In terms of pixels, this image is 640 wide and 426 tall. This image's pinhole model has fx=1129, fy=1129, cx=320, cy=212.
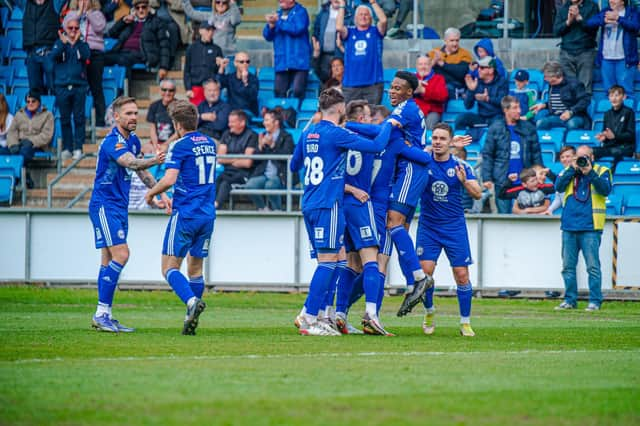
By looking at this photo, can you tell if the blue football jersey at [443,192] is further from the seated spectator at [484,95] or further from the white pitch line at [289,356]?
the seated spectator at [484,95]

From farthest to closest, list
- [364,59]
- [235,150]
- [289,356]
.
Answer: [364,59] < [235,150] < [289,356]

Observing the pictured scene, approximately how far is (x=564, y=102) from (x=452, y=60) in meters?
2.37

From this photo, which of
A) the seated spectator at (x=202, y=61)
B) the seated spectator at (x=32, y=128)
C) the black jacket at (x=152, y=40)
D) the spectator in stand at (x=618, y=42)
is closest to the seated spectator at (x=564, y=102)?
the spectator in stand at (x=618, y=42)

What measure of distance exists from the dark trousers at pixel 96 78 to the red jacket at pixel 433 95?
6733 mm

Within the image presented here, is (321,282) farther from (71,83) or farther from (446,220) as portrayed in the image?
(71,83)

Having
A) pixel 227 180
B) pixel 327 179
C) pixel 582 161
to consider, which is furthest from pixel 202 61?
pixel 327 179

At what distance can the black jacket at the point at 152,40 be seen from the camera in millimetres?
23328

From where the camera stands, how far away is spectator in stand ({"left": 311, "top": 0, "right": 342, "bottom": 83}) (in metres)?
22.4

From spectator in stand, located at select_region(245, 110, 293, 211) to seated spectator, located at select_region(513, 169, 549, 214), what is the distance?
4.10 m

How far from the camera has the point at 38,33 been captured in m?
23.6

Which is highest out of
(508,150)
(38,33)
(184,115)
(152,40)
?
(38,33)

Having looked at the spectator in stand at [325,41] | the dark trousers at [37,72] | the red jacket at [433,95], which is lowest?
the red jacket at [433,95]

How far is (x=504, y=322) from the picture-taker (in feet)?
47.3

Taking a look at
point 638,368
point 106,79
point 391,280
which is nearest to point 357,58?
point 391,280
